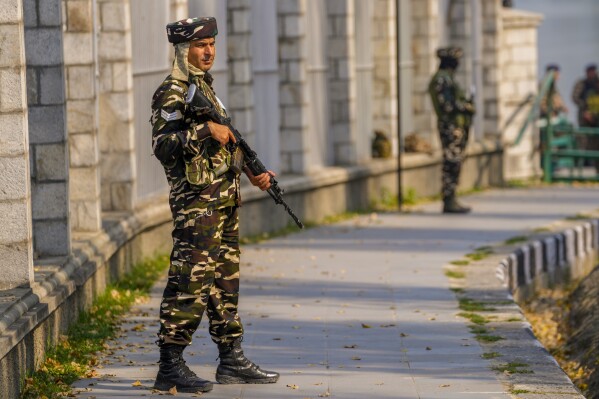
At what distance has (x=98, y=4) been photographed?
13.7m

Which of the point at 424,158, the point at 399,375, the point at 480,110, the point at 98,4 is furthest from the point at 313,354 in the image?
the point at 480,110

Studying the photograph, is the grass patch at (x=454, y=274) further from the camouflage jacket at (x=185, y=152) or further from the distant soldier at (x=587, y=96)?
the distant soldier at (x=587, y=96)

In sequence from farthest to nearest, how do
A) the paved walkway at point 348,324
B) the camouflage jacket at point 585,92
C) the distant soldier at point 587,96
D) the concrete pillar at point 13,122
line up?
the camouflage jacket at point 585,92 → the distant soldier at point 587,96 → the concrete pillar at point 13,122 → the paved walkway at point 348,324

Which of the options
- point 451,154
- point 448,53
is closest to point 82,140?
point 448,53

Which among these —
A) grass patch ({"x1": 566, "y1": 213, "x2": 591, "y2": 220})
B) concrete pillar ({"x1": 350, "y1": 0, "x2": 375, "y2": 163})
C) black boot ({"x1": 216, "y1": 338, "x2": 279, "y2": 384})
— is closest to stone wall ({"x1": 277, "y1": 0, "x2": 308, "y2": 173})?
concrete pillar ({"x1": 350, "y1": 0, "x2": 375, "y2": 163})

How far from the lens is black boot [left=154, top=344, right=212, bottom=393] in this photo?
886 cm

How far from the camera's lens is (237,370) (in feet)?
30.1

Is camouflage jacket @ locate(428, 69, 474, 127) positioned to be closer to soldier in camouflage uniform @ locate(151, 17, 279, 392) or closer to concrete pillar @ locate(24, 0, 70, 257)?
concrete pillar @ locate(24, 0, 70, 257)

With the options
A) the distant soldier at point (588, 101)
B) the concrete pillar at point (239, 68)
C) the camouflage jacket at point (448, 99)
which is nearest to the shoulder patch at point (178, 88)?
the concrete pillar at point (239, 68)

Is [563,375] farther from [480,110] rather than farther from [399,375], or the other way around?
[480,110]

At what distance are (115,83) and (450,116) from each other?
6624 mm

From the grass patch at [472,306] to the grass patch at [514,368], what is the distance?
89.3 inches

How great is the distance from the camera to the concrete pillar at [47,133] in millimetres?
10977

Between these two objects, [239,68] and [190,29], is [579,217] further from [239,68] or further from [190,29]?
[190,29]
